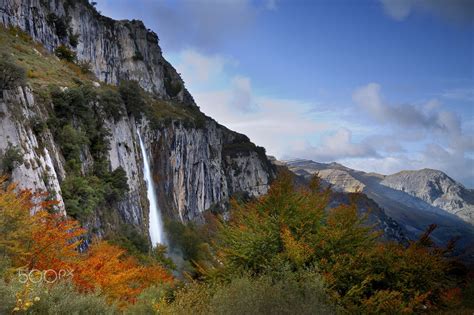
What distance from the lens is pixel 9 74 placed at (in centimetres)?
2778

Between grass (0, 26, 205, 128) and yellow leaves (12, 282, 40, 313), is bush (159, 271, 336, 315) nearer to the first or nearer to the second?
yellow leaves (12, 282, 40, 313)

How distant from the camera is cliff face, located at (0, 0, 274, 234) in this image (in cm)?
2984

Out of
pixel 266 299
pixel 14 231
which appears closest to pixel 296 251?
pixel 266 299

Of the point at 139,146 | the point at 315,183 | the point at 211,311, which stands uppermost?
the point at 139,146

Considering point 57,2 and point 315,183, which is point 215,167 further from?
point 315,183

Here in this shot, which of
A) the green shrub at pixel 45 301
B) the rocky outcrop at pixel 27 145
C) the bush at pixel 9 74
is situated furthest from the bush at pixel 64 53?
the green shrub at pixel 45 301

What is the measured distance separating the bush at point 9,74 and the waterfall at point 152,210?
31.9m

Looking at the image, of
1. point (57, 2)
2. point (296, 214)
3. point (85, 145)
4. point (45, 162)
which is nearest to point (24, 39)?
point (57, 2)

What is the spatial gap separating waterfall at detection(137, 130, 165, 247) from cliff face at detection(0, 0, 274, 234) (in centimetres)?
301

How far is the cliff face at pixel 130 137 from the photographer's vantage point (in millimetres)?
29844

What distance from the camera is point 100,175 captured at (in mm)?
41594

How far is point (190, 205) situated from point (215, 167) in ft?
73.3

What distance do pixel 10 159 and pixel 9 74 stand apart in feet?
21.4

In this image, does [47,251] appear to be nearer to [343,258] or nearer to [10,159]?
[10,159]
